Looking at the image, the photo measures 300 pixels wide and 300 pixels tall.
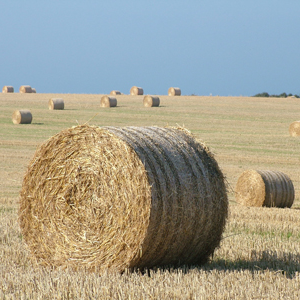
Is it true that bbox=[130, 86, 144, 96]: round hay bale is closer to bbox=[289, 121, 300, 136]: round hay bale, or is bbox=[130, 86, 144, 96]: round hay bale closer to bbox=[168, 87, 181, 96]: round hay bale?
bbox=[168, 87, 181, 96]: round hay bale

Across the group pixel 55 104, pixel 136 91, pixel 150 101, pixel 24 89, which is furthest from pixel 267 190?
pixel 24 89

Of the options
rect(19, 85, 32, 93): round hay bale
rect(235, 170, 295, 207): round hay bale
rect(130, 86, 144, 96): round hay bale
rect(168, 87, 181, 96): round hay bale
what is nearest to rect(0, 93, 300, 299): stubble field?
rect(235, 170, 295, 207): round hay bale

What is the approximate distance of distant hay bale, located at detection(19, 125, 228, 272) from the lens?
574 centimetres

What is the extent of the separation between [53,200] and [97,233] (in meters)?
0.79

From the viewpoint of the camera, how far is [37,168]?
6.65m

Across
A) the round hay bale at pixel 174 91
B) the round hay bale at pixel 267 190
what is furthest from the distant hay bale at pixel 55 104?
the round hay bale at pixel 267 190

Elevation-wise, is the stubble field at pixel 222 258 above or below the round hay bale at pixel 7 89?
below

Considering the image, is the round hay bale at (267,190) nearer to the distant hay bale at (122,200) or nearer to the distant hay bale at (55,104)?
the distant hay bale at (122,200)

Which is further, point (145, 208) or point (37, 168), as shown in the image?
point (37, 168)

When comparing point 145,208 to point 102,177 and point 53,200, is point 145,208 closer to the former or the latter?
point 102,177

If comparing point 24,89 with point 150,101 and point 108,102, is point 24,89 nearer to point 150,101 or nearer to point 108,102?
point 108,102

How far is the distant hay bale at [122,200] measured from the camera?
18.8 ft

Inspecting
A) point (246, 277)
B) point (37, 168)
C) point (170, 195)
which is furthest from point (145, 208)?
point (37, 168)

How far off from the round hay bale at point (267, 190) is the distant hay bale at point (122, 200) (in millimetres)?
5962
